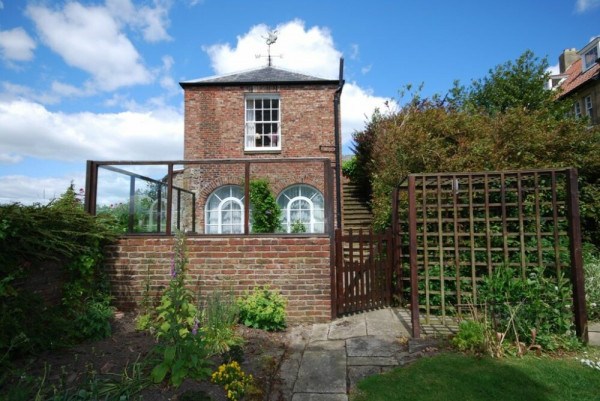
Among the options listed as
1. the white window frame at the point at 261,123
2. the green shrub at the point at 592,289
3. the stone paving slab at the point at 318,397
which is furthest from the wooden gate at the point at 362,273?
the white window frame at the point at 261,123

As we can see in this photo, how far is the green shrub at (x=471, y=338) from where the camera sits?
157 inches

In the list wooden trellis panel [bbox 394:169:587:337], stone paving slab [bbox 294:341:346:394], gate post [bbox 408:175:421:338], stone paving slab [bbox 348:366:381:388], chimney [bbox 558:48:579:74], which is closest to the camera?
stone paving slab [bbox 294:341:346:394]

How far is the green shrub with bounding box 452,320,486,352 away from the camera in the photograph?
3994 millimetres

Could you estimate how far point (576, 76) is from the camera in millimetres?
21578

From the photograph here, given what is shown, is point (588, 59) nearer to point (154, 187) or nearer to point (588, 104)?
point (588, 104)

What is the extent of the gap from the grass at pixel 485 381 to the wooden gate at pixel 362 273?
2.00 metres

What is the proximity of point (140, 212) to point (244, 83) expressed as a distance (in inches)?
304

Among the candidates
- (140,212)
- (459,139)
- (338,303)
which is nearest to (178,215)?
(140,212)

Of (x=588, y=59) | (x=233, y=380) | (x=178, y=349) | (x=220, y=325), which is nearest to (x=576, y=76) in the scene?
(x=588, y=59)

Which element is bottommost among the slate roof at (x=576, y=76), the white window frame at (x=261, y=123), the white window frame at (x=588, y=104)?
the white window frame at (x=261, y=123)

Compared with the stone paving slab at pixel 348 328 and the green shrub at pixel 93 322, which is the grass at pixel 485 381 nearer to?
the stone paving slab at pixel 348 328

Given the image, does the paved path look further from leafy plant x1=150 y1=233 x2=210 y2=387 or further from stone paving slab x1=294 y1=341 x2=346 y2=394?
leafy plant x1=150 y1=233 x2=210 y2=387

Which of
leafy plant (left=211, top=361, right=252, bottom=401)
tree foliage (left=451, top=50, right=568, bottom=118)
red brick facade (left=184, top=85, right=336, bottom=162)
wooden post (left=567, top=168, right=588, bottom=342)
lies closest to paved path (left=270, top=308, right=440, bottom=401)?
leafy plant (left=211, top=361, right=252, bottom=401)

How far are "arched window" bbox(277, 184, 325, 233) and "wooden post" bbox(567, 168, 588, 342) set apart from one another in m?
3.41
